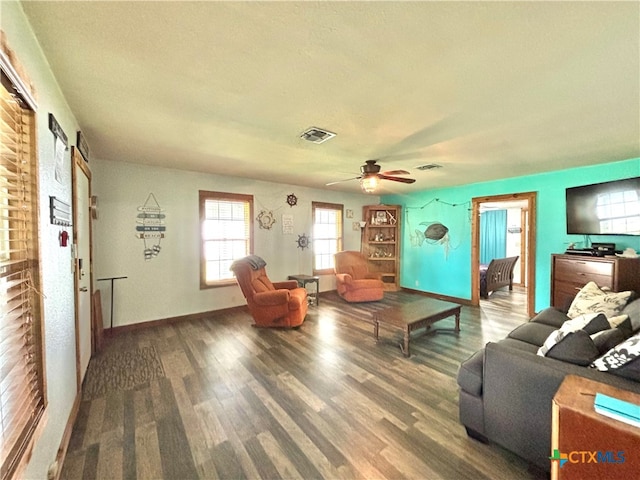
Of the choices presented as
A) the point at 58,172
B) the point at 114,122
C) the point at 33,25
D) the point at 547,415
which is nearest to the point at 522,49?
the point at 547,415

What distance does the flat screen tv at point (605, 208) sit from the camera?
3.30m

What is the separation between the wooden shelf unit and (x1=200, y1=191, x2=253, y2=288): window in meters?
2.97

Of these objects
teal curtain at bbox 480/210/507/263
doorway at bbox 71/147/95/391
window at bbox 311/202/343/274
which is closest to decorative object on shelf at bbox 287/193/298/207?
window at bbox 311/202/343/274

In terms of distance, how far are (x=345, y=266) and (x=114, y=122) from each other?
14.8 ft

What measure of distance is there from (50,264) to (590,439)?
2730mm

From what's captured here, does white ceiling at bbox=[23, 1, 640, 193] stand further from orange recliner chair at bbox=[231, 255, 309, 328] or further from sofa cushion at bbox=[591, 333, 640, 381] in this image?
orange recliner chair at bbox=[231, 255, 309, 328]

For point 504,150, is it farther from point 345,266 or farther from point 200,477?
point 200,477

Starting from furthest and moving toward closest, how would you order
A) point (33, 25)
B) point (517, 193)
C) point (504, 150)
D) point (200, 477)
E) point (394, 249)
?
point (394, 249)
point (517, 193)
point (504, 150)
point (200, 477)
point (33, 25)

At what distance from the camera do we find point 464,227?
17.6 feet

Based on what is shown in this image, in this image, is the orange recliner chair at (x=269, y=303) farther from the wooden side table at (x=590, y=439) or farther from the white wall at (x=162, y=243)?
the wooden side table at (x=590, y=439)

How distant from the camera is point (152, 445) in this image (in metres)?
1.75

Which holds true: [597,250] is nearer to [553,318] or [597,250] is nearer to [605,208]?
[605,208]

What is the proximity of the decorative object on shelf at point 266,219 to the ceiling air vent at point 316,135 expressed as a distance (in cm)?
254

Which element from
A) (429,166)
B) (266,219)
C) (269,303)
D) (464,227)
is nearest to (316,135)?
(429,166)
